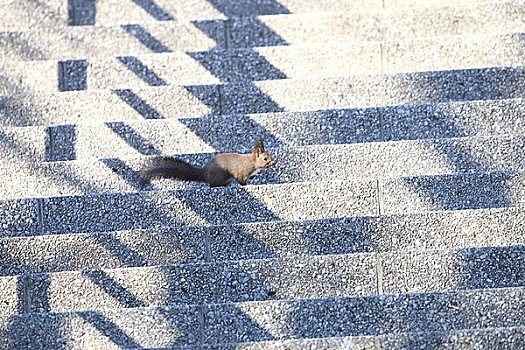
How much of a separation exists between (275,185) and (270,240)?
29cm

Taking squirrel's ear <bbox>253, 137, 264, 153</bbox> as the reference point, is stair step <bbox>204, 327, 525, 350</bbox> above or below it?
below

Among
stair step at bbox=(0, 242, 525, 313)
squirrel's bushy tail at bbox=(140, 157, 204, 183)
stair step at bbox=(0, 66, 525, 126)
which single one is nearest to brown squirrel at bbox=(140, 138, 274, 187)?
Result: squirrel's bushy tail at bbox=(140, 157, 204, 183)

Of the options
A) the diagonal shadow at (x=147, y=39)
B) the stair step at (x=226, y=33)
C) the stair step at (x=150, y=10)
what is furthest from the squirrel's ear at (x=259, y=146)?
the stair step at (x=150, y=10)

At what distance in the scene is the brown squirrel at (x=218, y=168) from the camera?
206 inches

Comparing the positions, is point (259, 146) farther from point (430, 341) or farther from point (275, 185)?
point (430, 341)

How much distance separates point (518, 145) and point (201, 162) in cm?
160

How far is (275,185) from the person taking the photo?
205 inches

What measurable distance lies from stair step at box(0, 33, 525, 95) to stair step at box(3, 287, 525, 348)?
60.9 inches

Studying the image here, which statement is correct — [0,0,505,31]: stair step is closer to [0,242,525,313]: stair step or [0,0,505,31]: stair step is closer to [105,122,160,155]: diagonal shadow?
[105,122,160,155]: diagonal shadow

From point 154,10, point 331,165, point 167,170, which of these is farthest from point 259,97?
point 154,10

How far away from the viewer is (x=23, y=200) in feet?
17.1

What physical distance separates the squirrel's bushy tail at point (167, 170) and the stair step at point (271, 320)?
75 cm

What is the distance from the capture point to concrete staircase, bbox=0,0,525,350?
15.7 ft

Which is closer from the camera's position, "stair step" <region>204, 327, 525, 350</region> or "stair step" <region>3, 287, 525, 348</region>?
"stair step" <region>204, 327, 525, 350</region>
